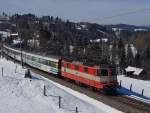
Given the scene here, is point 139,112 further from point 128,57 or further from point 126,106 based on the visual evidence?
point 128,57

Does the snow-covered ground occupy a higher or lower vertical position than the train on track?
lower

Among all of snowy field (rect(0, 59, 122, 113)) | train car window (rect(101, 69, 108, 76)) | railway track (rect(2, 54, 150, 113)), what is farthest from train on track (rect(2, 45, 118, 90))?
snowy field (rect(0, 59, 122, 113))

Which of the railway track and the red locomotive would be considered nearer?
the railway track

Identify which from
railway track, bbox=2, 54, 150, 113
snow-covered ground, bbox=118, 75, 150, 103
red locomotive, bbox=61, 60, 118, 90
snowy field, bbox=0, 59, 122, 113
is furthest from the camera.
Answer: snow-covered ground, bbox=118, 75, 150, 103

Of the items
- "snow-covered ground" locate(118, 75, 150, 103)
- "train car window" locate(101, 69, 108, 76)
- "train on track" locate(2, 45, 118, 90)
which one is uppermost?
"train car window" locate(101, 69, 108, 76)

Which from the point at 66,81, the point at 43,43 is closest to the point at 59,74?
the point at 66,81

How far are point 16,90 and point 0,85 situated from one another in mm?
2199

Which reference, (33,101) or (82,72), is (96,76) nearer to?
(82,72)

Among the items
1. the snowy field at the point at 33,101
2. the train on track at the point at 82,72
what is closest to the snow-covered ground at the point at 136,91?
the train on track at the point at 82,72

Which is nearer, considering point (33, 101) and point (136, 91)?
point (33, 101)

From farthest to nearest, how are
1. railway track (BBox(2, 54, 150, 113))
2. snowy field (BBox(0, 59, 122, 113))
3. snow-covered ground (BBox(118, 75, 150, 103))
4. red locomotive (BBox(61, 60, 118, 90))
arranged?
snow-covered ground (BBox(118, 75, 150, 103))
red locomotive (BBox(61, 60, 118, 90))
railway track (BBox(2, 54, 150, 113))
snowy field (BBox(0, 59, 122, 113))

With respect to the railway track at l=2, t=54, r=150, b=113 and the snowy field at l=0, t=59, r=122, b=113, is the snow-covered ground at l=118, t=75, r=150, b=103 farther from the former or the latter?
the snowy field at l=0, t=59, r=122, b=113

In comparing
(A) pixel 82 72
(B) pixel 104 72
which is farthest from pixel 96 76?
(A) pixel 82 72

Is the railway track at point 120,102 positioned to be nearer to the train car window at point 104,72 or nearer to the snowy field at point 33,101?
the snowy field at point 33,101
